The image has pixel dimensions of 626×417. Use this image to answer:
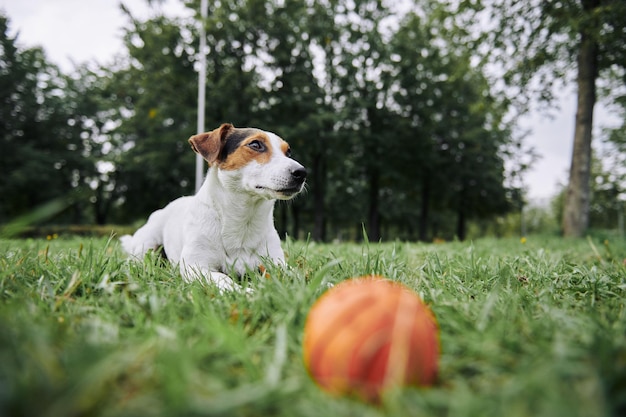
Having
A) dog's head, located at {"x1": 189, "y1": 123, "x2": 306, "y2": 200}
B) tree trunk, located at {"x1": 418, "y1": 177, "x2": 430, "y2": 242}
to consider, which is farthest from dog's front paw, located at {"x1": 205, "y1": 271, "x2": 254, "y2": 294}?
tree trunk, located at {"x1": 418, "y1": 177, "x2": 430, "y2": 242}

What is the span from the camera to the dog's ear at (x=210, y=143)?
3373mm

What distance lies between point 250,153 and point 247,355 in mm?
2238

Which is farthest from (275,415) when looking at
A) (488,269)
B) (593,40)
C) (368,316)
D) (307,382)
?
(593,40)

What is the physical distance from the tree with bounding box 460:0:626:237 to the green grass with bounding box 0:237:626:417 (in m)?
9.63

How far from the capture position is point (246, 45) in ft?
55.5

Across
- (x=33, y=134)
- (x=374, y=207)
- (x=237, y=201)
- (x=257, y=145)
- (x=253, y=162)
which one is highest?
(x=33, y=134)

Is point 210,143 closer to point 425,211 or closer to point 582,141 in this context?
point 582,141

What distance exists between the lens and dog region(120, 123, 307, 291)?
3.08 meters

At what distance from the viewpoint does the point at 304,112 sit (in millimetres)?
16547

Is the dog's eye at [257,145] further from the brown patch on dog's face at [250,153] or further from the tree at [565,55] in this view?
the tree at [565,55]

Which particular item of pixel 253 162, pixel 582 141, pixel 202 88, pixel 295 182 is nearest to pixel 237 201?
pixel 253 162

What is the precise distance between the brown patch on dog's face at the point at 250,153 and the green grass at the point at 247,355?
131 cm

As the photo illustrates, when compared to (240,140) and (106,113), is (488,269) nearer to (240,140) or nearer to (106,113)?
(240,140)

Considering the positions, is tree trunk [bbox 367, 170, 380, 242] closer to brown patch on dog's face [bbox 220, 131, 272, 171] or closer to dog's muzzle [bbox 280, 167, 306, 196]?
brown patch on dog's face [bbox 220, 131, 272, 171]
